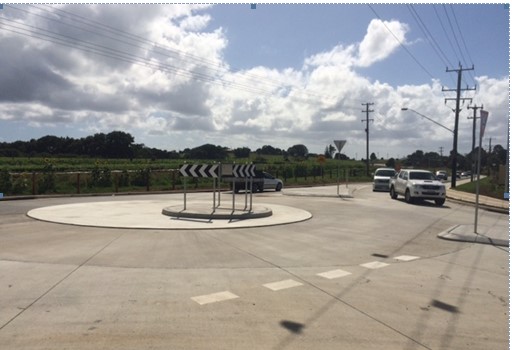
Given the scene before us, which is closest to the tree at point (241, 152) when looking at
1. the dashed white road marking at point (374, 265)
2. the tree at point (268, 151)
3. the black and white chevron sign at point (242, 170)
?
the tree at point (268, 151)

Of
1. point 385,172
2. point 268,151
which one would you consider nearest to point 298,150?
point 268,151

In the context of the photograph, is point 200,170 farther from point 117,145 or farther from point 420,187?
point 117,145

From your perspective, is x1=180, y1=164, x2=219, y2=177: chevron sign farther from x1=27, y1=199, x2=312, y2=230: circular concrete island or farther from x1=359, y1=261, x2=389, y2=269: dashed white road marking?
x1=359, y1=261, x2=389, y2=269: dashed white road marking

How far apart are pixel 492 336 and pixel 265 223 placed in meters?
8.79

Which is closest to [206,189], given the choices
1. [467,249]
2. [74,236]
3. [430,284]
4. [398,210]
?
[398,210]

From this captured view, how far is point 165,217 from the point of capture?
1414 centimetres

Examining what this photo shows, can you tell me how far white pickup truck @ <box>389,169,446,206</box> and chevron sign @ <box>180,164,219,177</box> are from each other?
12173 millimetres

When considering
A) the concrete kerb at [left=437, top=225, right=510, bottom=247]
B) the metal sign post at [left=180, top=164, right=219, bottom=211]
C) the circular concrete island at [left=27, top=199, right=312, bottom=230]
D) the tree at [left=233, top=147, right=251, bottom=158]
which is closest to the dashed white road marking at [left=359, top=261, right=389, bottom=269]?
the concrete kerb at [left=437, top=225, right=510, bottom=247]

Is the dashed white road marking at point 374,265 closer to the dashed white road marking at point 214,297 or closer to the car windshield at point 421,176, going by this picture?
the dashed white road marking at point 214,297

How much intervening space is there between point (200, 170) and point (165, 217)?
2258 millimetres

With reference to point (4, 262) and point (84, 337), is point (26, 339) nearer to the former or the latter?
point (84, 337)

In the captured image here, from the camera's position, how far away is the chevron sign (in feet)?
50.1

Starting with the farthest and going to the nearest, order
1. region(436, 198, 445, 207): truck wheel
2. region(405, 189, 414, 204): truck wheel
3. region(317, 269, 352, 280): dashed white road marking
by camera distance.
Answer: region(405, 189, 414, 204): truck wheel < region(436, 198, 445, 207): truck wheel < region(317, 269, 352, 280): dashed white road marking

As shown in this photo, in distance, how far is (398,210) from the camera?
1903 centimetres
